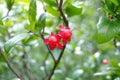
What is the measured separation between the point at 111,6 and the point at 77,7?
167 mm

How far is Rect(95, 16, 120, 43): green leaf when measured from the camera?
3.07 feet

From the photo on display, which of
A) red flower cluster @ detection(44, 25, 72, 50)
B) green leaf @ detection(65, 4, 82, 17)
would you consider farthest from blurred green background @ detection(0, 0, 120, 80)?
red flower cluster @ detection(44, 25, 72, 50)

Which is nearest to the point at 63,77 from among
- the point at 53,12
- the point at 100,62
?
the point at 100,62

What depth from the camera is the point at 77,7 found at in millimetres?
1114

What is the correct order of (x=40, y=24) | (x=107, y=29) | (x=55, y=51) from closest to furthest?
(x=107, y=29)
(x=40, y=24)
(x=55, y=51)

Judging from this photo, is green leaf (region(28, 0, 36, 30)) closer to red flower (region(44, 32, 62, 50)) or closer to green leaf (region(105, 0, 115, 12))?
red flower (region(44, 32, 62, 50))

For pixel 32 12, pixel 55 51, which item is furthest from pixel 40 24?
pixel 55 51

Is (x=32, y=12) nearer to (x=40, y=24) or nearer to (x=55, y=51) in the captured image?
(x=40, y=24)

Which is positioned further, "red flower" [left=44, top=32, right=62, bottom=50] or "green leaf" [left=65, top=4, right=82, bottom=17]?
"green leaf" [left=65, top=4, right=82, bottom=17]

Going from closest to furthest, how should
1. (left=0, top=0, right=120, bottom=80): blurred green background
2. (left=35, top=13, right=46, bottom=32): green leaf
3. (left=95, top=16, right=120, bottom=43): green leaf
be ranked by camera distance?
(left=95, top=16, right=120, bottom=43): green leaf < (left=35, top=13, right=46, bottom=32): green leaf < (left=0, top=0, right=120, bottom=80): blurred green background

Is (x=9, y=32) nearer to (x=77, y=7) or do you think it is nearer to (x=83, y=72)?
(x=83, y=72)

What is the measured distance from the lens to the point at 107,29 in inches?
37.4

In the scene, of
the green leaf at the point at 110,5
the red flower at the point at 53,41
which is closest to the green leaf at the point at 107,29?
the green leaf at the point at 110,5

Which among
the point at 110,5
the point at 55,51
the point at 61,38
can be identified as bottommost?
the point at 55,51
